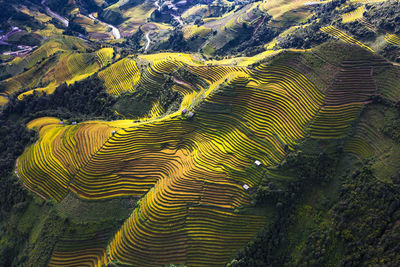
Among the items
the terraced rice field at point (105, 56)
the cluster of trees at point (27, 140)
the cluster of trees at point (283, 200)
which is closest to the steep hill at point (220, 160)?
the cluster of trees at point (283, 200)

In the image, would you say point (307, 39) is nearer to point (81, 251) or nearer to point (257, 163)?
point (257, 163)

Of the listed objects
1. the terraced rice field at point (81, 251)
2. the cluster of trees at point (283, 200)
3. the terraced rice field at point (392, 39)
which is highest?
the terraced rice field at point (392, 39)

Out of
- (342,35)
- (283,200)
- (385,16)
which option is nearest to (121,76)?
(283,200)

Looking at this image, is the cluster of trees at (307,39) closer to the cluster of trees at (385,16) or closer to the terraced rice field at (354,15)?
the terraced rice field at (354,15)

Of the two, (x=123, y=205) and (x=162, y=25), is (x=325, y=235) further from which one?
(x=162, y=25)

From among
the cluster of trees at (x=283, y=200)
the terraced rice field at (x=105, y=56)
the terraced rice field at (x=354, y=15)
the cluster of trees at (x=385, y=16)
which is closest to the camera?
the cluster of trees at (x=283, y=200)

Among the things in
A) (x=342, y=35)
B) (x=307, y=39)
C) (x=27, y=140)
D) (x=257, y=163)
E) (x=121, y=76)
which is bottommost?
(x=27, y=140)

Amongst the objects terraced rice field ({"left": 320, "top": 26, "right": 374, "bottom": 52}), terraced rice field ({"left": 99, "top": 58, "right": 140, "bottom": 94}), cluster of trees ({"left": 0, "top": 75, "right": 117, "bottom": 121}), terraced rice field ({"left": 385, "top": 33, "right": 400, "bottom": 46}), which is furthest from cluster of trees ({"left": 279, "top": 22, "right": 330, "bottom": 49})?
cluster of trees ({"left": 0, "top": 75, "right": 117, "bottom": 121})
